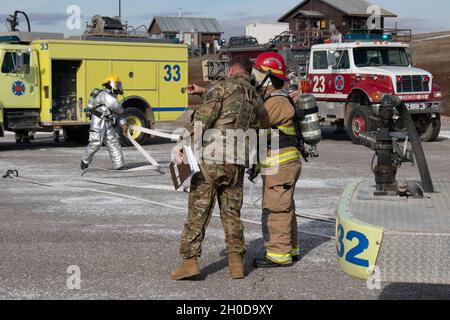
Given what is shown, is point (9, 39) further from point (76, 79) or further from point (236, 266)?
point (236, 266)

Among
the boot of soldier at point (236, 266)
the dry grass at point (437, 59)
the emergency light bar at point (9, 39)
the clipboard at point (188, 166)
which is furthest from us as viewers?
the dry grass at point (437, 59)

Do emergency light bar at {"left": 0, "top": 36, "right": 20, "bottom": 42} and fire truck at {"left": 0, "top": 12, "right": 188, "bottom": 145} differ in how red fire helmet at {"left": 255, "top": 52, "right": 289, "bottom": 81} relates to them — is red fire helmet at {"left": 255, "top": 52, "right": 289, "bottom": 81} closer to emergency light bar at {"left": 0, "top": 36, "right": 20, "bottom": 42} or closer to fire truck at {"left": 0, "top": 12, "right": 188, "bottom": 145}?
fire truck at {"left": 0, "top": 12, "right": 188, "bottom": 145}

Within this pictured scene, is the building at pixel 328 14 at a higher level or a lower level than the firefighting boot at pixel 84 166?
higher

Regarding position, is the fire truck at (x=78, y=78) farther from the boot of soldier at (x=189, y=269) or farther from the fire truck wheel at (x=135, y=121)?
the boot of soldier at (x=189, y=269)

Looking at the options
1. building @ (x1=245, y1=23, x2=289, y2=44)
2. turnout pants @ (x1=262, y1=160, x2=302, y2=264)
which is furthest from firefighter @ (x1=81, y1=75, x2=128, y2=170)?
building @ (x1=245, y1=23, x2=289, y2=44)

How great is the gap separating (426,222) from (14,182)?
362 inches

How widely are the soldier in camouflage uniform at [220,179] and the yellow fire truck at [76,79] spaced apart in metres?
12.6

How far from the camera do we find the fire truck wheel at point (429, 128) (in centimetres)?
1930

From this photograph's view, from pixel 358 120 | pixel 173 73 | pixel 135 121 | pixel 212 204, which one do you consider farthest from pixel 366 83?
pixel 212 204

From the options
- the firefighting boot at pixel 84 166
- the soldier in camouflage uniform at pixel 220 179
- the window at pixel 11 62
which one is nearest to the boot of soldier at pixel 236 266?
the soldier in camouflage uniform at pixel 220 179

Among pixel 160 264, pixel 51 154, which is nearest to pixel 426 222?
pixel 160 264

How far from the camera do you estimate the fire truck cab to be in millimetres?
18594

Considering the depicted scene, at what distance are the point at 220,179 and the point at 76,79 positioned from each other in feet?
44.1
